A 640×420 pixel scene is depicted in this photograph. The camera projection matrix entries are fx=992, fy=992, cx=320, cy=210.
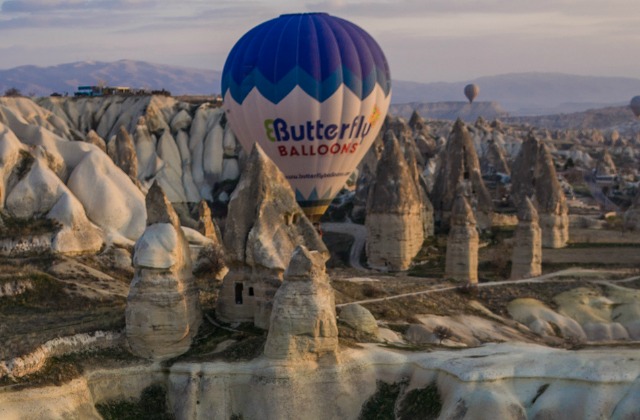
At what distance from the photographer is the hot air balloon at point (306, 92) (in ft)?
128

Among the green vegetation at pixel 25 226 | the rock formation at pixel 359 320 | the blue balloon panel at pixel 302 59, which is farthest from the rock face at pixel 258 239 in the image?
the green vegetation at pixel 25 226

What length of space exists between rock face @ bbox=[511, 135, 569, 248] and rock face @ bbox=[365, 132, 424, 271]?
265 inches

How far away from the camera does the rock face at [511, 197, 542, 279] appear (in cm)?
4475

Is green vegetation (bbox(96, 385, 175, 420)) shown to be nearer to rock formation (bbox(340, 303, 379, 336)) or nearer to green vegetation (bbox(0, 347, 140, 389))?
green vegetation (bbox(0, 347, 140, 389))

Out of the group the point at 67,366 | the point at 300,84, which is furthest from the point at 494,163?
the point at 67,366

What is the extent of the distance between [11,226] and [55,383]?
14.5 meters

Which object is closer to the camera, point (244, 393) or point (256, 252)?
point (244, 393)

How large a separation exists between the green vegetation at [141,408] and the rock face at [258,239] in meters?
4.04

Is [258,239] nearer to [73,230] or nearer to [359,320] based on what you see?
[359,320]

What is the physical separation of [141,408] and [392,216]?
26.1 metres

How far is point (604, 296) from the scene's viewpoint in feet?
140

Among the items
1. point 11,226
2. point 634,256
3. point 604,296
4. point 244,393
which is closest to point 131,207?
point 11,226

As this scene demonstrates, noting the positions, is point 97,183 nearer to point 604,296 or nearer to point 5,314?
point 5,314

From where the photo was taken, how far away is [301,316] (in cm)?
2464
